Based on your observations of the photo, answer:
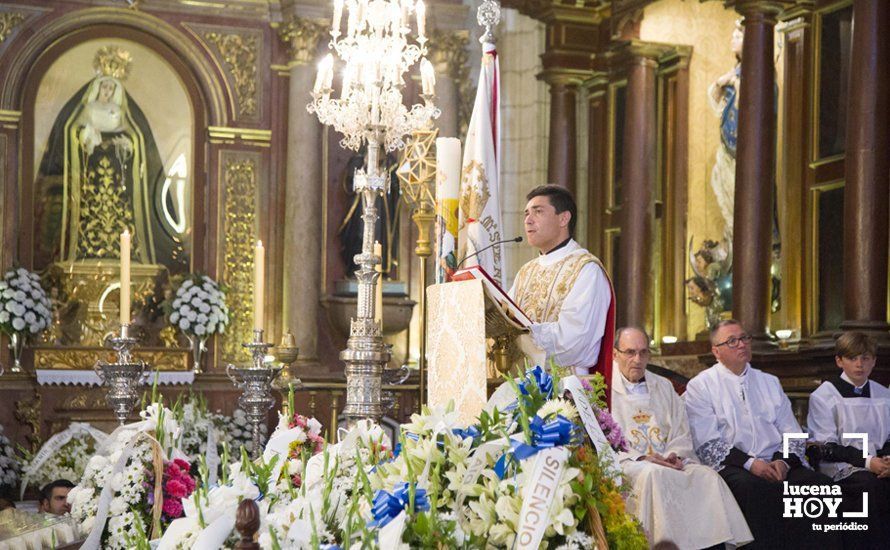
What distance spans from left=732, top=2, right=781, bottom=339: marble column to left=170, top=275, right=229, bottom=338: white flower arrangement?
5.16 meters

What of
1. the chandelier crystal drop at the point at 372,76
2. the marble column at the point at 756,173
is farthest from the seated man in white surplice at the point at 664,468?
the marble column at the point at 756,173

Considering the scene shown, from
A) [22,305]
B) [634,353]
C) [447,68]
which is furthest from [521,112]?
[634,353]

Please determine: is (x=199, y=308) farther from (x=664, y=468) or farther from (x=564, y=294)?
(x=564, y=294)

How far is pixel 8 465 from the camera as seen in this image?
11.3m

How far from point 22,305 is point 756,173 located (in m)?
6.56

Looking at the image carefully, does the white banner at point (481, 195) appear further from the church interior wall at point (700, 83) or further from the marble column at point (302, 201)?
the marble column at point (302, 201)

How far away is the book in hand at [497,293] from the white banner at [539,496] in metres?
1.70

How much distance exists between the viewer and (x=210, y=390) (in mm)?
→ 13383

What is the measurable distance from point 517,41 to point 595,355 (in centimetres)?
917

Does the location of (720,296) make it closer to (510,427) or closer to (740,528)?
(740,528)

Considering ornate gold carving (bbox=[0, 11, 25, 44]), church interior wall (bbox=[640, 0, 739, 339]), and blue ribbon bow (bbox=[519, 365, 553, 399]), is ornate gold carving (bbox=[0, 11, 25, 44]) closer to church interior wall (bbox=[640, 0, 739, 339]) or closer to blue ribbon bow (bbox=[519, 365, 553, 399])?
church interior wall (bbox=[640, 0, 739, 339])

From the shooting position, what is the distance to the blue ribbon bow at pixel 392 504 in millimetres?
2939
